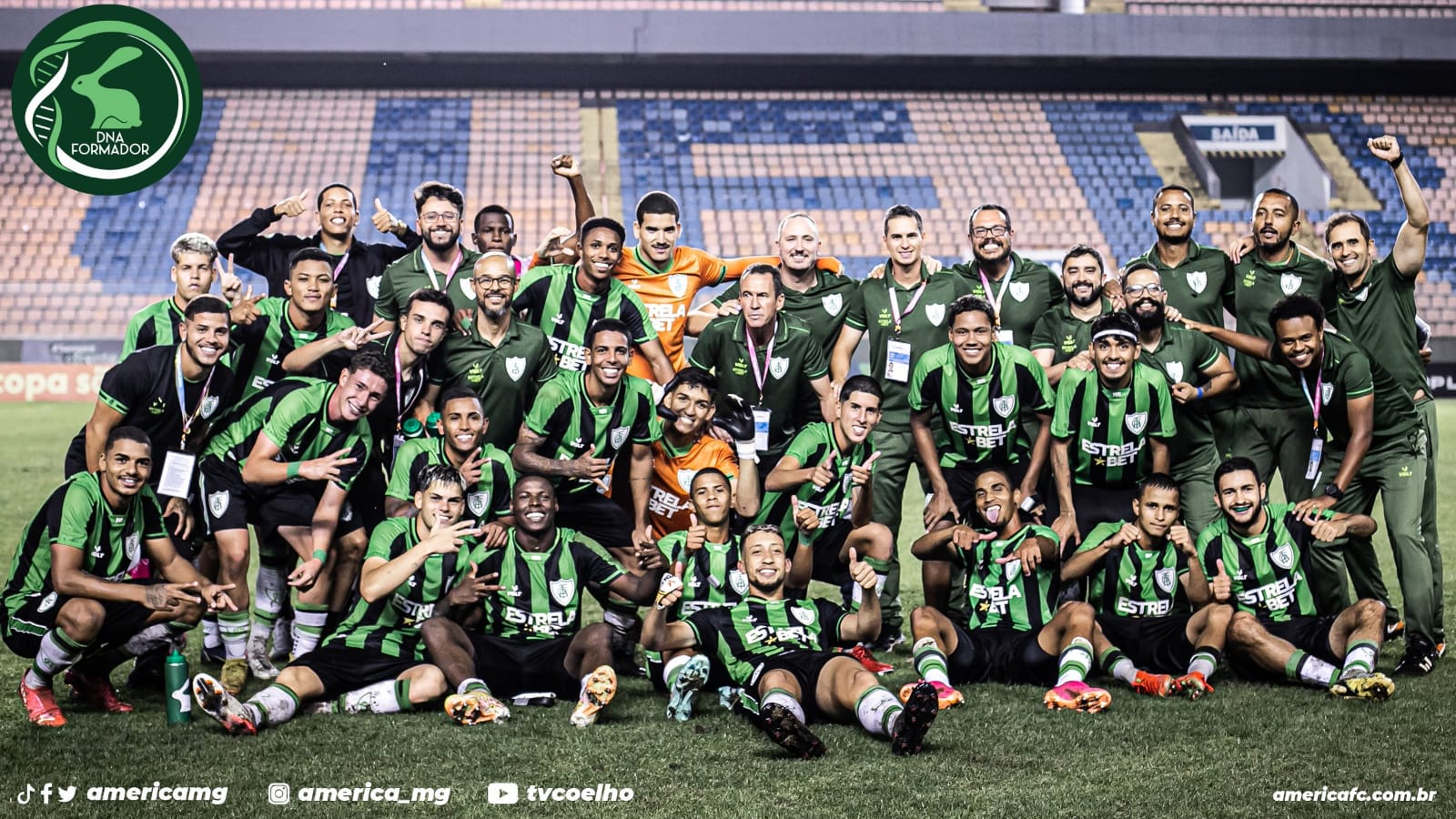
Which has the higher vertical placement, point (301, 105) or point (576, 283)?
point (301, 105)

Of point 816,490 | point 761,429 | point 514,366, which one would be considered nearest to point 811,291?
point 761,429

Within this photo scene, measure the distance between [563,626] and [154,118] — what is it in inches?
144

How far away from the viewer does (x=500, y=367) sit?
5.45 metres

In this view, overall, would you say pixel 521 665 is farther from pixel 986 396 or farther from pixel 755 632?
pixel 986 396

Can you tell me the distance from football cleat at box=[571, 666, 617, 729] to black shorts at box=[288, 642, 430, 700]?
0.57 m

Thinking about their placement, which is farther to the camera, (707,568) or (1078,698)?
(707,568)

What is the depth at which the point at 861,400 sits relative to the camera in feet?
17.0

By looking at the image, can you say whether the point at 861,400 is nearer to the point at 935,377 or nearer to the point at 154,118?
the point at 935,377

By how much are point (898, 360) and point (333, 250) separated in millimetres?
2425

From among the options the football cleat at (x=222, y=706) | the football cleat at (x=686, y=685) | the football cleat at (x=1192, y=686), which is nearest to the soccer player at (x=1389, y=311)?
the football cleat at (x=1192, y=686)

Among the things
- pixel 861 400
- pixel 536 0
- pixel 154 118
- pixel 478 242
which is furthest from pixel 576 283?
pixel 536 0

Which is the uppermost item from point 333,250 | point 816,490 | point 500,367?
point 333,250

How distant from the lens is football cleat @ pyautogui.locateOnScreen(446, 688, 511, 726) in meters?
4.32

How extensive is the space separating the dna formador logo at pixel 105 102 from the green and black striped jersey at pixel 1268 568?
4646 mm
